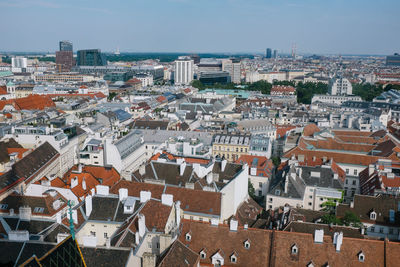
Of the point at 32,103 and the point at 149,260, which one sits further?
the point at 32,103

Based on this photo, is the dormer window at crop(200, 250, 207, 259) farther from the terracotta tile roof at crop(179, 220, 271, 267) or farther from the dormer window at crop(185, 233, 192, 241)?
the dormer window at crop(185, 233, 192, 241)

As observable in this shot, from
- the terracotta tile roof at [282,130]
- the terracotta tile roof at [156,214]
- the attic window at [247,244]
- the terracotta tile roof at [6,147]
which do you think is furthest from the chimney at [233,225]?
the terracotta tile roof at [282,130]

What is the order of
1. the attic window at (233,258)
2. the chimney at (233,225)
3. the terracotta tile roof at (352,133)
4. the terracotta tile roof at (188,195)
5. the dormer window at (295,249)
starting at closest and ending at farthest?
the dormer window at (295,249) → the attic window at (233,258) → the chimney at (233,225) → the terracotta tile roof at (188,195) → the terracotta tile roof at (352,133)

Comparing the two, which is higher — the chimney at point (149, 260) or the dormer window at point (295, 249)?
the chimney at point (149, 260)

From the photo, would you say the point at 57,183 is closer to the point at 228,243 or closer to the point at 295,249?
the point at 228,243

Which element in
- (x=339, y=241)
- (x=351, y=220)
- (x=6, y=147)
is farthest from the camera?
(x=6, y=147)

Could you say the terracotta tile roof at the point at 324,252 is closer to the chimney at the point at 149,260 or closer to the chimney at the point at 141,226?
the chimney at the point at 149,260

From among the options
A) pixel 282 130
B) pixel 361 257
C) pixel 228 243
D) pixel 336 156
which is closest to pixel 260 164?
pixel 336 156

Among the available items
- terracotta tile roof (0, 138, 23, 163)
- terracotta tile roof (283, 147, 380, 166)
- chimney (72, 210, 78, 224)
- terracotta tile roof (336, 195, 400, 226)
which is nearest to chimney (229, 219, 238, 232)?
chimney (72, 210, 78, 224)

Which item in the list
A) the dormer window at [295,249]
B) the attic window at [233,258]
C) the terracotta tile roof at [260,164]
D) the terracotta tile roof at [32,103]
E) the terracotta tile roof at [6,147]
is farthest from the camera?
the terracotta tile roof at [32,103]

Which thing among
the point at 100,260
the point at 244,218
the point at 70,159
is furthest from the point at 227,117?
the point at 100,260

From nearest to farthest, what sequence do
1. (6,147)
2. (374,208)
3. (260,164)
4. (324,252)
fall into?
(324,252) → (374,208) → (6,147) → (260,164)
